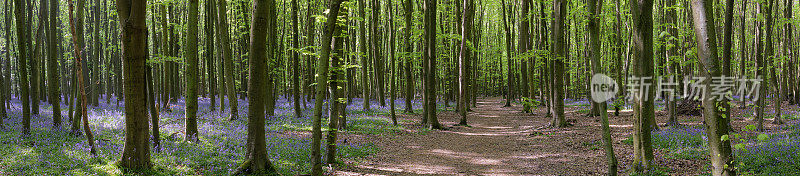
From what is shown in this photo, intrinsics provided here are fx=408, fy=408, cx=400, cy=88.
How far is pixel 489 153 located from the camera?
984 centimetres

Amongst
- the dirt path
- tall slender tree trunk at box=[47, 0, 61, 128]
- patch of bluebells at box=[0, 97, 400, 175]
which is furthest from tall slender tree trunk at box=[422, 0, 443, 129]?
tall slender tree trunk at box=[47, 0, 61, 128]

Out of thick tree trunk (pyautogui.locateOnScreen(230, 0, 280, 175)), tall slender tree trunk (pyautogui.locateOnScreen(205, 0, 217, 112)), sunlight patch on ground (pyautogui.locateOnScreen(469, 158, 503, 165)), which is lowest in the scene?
sunlight patch on ground (pyautogui.locateOnScreen(469, 158, 503, 165))

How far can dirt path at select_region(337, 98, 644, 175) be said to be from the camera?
7781mm

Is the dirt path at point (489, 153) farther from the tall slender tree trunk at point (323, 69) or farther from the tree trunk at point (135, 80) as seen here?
the tree trunk at point (135, 80)

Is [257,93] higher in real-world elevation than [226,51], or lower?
lower

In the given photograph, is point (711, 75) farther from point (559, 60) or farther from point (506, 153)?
point (559, 60)

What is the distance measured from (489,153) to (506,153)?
41 centimetres

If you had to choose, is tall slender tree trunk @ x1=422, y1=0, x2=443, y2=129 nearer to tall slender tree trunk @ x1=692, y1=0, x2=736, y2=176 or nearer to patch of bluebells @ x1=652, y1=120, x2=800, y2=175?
patch of bluebells @ x1=652, y1=120, x2=800, y2=175

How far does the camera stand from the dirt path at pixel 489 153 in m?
7.78

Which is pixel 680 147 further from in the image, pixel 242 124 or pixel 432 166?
pixel 242 124

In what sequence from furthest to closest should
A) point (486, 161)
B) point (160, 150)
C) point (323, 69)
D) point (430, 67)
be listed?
point (430, 67)
point (486, 161)
point (160, 150)
point (323, 69)

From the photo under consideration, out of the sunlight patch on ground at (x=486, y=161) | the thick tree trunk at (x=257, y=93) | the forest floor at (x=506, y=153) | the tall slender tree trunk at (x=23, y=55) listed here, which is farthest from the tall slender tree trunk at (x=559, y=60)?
the tall slender tree trunk at (x=23, y=55)

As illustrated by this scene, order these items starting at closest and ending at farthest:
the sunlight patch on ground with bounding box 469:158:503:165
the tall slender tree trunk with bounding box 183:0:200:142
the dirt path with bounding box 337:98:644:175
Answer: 1. the dirt path with bounding box 337:98:644:175
2. the tall slender tree trunk with bounding box 183:0:200:142
3. the sunlight patch on ground with bounding box 469:158:503:165

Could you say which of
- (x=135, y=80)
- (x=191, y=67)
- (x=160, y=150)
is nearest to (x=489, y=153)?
(x=191, y=67)
